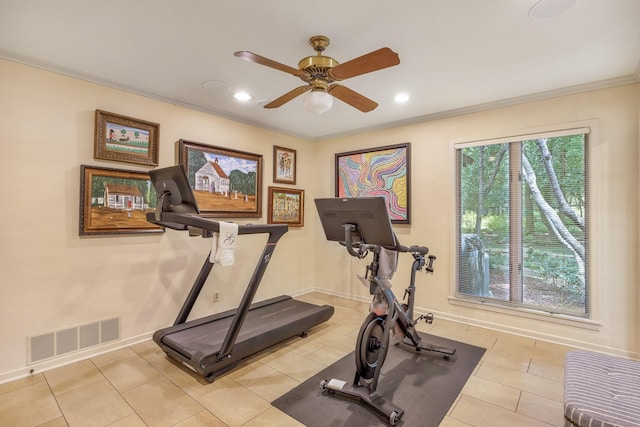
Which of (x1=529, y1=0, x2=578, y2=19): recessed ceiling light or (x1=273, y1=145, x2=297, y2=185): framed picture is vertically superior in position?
(x1=529, y1=0, x2=578, y2=19): recessed ceiling light

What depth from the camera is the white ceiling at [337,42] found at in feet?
6.34

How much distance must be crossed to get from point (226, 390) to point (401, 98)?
3254 millimetres

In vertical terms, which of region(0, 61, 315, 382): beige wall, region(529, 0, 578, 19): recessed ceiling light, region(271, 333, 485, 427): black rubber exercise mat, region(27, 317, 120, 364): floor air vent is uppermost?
region(529, 0, 578, 19): recessed ceiling light

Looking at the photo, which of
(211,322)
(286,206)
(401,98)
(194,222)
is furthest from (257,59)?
(286,206)

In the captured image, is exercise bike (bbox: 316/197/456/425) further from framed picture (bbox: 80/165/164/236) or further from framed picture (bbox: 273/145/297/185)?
framed picture (bbox: 273/145/297/185)

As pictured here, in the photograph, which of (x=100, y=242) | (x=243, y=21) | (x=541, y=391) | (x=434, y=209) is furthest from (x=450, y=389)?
(x=100, y=242)

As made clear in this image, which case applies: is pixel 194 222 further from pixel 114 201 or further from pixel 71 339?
pixel 71 339

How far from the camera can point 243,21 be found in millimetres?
2074

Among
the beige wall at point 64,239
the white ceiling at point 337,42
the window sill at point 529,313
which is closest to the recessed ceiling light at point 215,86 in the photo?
the white ceiling at point 337,42

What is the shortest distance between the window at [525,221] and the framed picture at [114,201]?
142 inches

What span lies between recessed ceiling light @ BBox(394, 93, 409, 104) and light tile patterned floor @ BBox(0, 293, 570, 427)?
2687mm

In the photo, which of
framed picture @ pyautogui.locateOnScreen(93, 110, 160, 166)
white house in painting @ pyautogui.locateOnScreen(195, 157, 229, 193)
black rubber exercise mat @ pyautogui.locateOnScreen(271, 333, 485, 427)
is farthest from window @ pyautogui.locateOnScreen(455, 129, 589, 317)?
framed picture @ pyautogui.locateOnScreen(93, 110, 160, 166)

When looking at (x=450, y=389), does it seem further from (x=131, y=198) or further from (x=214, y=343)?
(x=131, y=198)

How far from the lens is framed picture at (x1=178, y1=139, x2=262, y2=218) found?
140 inches
